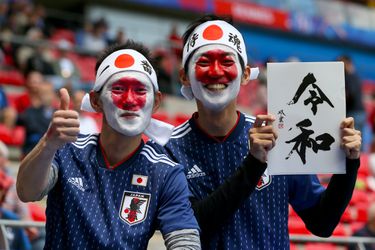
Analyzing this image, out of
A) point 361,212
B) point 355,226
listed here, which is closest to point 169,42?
point 361,212

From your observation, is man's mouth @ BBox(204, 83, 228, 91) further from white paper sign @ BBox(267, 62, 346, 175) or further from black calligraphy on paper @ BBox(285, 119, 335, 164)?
black calligraphy on paper @ BBox(285, 119, 335, 164)

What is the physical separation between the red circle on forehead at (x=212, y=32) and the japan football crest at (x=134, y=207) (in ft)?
2.17

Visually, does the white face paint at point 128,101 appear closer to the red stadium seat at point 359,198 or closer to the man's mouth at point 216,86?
the man's mouth at point 216,86

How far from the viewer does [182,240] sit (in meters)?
2.55

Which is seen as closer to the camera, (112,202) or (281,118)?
(112,202)

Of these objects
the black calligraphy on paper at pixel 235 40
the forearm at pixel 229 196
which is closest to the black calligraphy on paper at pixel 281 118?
the forearm at pixel 229 196

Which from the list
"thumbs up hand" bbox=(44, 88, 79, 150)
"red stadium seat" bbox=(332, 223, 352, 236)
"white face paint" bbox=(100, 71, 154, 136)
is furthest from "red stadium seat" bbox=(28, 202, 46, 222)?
"thumbs up hand" bbox=(44, 88, 79, 150)

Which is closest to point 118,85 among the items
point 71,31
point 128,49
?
point 128,49

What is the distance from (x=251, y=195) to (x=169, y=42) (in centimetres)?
1107

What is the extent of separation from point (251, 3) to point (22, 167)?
1934 cm

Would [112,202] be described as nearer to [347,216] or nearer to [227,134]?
[227,134]

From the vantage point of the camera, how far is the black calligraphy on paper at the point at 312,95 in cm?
289

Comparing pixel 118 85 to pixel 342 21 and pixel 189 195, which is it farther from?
pixel 342 21

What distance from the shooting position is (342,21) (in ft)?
77.2
